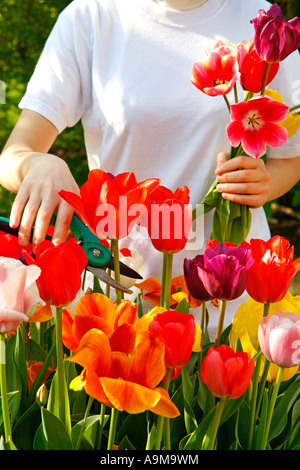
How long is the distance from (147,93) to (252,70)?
53cm

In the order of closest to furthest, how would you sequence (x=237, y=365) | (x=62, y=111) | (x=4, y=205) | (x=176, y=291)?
(x=237, y=365)
(x=176, y=291)
(x=62, y=111)
(x=4, y=205)

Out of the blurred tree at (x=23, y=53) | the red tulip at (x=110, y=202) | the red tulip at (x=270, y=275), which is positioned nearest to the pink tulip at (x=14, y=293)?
the red tulip at (x=110, y=202)

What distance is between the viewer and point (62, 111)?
114 centimetres

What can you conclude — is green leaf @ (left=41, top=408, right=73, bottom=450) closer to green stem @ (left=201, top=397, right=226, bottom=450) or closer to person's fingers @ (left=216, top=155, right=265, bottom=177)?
green stem @ (left=201, top=397, right=226, bottom=450)

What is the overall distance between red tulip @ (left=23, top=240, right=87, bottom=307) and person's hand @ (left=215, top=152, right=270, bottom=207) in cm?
32

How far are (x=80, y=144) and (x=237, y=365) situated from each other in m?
3.71

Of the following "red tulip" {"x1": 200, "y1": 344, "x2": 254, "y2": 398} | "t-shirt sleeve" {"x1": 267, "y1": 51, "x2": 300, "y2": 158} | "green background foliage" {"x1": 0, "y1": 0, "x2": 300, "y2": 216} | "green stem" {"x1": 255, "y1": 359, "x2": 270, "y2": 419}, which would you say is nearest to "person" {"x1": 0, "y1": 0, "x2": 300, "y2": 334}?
"t-shirt sleeve" {"x1": 267, "y1": 51, "x2": 300, "y2": 158}

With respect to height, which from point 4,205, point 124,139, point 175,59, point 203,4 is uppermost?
point 203,4

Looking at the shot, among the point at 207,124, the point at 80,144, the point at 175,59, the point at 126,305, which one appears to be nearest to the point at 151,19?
the point at 175,59

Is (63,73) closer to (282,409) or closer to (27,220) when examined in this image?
(27,220)

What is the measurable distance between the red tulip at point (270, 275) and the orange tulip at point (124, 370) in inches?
5.0

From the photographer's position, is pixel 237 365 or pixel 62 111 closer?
pixel 237 365

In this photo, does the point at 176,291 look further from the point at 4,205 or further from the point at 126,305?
the point at 4,205

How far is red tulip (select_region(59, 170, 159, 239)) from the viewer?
0.57m
